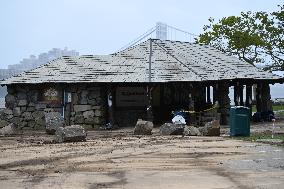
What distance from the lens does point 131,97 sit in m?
22.1

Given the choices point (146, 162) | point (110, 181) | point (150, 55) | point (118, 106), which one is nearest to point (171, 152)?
point (146, 162)

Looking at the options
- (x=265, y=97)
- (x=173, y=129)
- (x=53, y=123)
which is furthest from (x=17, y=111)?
(x=265, y=97)

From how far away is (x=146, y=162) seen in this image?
360 inches

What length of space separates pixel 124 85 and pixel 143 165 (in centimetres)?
1268

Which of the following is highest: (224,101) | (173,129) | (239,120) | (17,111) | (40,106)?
(224,101)

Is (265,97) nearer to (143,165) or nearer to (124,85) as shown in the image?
(124,85)

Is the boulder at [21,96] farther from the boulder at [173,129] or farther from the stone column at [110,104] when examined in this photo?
the boulder at [173,129]

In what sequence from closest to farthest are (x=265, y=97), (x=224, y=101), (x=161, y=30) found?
1. (x=224, y=101)
2. (x=265, y=97)
3. (x=161, y=30)

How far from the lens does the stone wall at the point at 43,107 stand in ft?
66.1

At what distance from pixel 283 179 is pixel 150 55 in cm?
1618

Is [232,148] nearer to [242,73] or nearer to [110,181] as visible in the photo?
[110,181]

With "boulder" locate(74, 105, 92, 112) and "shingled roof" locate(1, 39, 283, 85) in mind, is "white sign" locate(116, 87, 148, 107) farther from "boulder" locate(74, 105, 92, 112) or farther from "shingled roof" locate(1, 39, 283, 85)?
"boulder" locate(74, 105, 92, 112)

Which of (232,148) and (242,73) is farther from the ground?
(242,73)

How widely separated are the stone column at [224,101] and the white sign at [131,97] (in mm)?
3796
